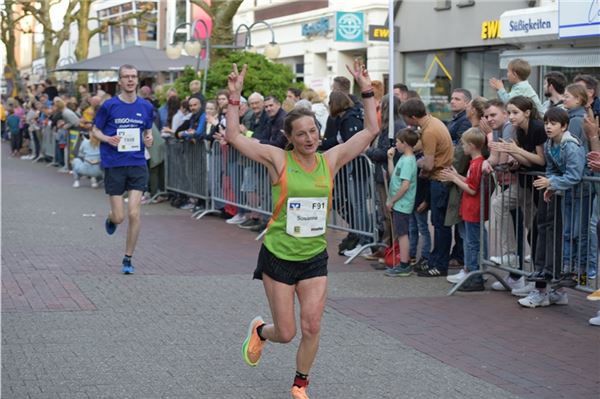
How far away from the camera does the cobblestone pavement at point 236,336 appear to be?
641cm

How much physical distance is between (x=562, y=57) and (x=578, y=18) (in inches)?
54.7

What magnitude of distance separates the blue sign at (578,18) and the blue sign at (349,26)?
11684 millimetres

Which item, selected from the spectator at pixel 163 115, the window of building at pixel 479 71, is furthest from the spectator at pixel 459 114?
the window of building at pixel 479 71

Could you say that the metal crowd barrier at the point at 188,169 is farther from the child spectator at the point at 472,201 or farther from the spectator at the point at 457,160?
the child spectator at the point at 472,201

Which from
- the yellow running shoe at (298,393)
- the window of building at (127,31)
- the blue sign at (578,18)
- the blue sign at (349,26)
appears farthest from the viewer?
the window of building at (127,31)

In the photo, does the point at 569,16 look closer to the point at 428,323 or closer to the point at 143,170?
the point at 143,170

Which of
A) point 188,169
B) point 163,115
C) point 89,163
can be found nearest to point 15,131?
point 89,163

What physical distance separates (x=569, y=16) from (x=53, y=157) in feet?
55.5

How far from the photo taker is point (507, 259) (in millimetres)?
9570

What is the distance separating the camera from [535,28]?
19172 millimetres

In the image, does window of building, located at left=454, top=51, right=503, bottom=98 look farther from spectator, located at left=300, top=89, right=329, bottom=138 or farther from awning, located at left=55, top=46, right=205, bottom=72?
spectator, located at left=300, top=89, right=329, bottom=138

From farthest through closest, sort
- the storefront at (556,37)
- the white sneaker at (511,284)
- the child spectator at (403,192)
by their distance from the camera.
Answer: the storefront at (556,37), the child spectator at (403,192), the white sneaker at (511,284)

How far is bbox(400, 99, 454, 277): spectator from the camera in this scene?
10.2m

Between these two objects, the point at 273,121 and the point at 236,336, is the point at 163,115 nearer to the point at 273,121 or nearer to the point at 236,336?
the point at 273,121
